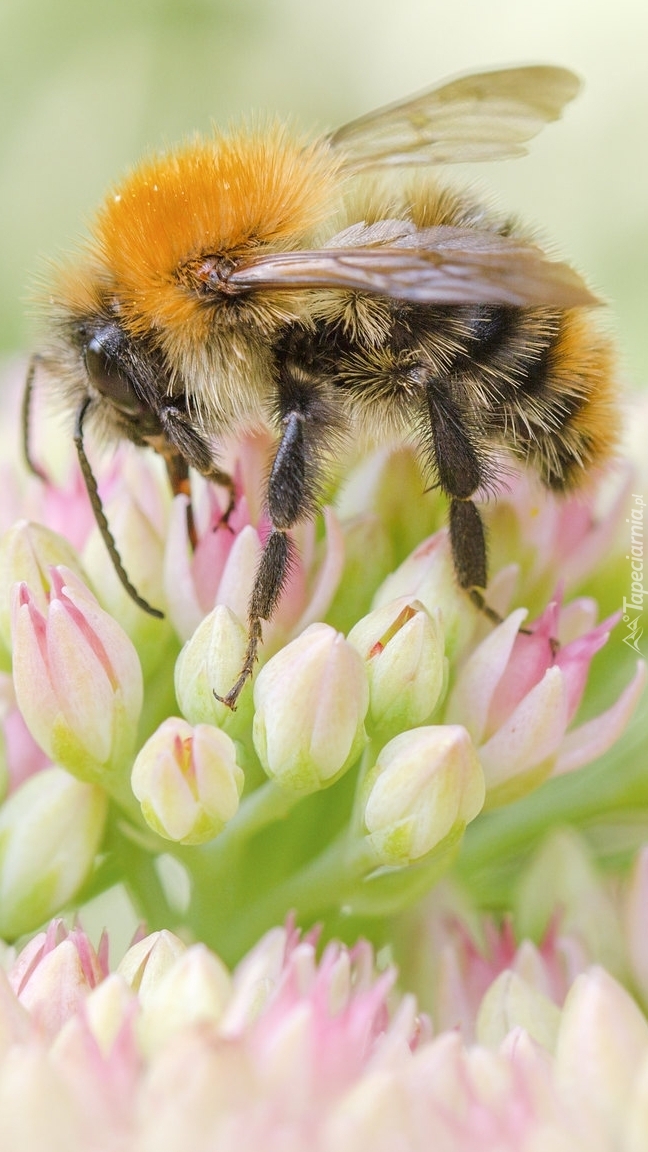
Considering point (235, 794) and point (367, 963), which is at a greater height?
point (235, 794)

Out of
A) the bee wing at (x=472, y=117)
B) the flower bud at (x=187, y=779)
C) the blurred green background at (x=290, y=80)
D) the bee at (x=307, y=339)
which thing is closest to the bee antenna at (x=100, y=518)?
the bee at (x=307, y=339)

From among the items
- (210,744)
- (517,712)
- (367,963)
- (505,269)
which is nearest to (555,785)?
(517,712)

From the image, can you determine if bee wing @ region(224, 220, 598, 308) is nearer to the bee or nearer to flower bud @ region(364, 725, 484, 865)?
the bee

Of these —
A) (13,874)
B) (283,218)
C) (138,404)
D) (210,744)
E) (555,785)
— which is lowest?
(555,785)

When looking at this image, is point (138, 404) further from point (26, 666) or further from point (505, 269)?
point (505, 269)

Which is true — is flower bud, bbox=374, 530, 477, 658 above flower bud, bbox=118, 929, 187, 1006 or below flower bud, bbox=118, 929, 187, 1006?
above

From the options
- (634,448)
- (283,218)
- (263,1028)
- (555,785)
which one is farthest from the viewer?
(634,448)

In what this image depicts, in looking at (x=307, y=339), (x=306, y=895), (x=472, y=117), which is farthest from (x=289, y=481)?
(x=472, y=117)

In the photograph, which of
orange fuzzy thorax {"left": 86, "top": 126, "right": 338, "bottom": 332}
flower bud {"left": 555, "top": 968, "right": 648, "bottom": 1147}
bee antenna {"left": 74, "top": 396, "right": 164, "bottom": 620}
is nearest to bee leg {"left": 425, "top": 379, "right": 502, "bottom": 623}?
orange fuzzy thorax {"left": 86, "top": 126, "right": 338, "bottom": 332}
